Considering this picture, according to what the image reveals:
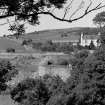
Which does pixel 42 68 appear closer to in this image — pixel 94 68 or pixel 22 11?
pixel 94 68

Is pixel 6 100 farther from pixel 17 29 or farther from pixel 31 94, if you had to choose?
pixel 17 29

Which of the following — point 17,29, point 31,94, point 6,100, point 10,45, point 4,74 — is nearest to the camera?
point 17,29

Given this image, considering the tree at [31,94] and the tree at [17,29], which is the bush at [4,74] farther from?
the tree at [31,94]

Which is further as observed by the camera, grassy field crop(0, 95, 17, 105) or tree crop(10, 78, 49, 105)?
grassy field crop(0, 95, 17, 105)

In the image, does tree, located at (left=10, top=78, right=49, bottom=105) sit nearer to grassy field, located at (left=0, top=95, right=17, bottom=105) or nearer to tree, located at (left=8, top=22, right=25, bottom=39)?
grassy field, located at (left=0, top=95, right=17, bottom=105)

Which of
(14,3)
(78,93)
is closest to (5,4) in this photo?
(14,3)

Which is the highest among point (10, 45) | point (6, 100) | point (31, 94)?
point (10, 45)

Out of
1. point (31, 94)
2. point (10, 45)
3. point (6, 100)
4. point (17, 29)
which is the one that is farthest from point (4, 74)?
point (10, 45)

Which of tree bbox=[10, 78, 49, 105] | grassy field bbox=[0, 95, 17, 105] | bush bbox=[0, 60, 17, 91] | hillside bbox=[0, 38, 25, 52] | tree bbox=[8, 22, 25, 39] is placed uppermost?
tree bbox=[8, 22, 25, 39]

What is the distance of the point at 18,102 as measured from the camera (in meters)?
20.0

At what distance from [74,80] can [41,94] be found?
2161 mm

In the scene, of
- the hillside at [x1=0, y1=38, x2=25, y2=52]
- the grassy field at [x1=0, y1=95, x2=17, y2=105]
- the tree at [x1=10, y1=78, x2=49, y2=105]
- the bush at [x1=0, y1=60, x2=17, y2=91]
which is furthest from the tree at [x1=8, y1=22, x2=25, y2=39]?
the hillside at [x1=0, y1=38, x2=25, y2=52]

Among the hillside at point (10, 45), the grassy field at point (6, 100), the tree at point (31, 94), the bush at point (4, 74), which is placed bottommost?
the grassy field at point (6, 100)

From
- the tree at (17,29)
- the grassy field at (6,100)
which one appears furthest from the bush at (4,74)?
the grassy field at (6,100)
